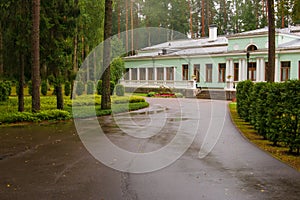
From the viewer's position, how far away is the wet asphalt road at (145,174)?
549 centimetres

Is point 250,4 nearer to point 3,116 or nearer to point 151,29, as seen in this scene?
point 151,29

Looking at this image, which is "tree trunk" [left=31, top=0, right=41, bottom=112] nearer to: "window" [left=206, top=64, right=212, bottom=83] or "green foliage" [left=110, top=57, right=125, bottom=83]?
"window" [left=206, top=64, right=212, bottom=83]

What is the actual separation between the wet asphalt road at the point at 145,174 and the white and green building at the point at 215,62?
19.8 metres

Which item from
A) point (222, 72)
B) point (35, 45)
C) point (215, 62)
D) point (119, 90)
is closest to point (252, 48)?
point (222, 72)

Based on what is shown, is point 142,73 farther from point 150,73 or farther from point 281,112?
point 281,112

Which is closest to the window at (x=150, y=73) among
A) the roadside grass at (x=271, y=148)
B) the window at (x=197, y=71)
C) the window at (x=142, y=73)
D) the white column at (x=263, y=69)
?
the window at (x=142, y=73)

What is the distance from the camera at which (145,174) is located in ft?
21.8

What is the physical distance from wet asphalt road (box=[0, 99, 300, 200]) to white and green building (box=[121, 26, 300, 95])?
19837mm

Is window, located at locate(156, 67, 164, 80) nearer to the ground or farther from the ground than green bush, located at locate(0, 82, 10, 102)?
farther from the ground

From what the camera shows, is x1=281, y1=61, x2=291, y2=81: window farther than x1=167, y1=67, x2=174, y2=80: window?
No

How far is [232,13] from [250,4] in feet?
22.8

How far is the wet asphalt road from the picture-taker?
549 centimetres

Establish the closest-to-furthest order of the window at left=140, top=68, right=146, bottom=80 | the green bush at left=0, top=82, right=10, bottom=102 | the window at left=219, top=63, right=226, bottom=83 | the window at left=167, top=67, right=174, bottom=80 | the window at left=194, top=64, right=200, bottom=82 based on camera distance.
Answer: the green bush at left=0, top=82, right=10, bottom=102
the window at left=219, top=63, right=226, bottom=83
the window at left=194, top=64, right=200, bottom=82
the window at left=167, top=67, right=174, bottom=80
the window at left=140, top=68, right=146, bottom=80

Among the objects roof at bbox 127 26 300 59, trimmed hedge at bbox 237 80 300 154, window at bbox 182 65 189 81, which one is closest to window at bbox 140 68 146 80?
roof at bbox 127 26 300 59
